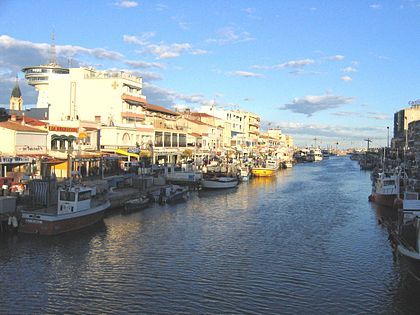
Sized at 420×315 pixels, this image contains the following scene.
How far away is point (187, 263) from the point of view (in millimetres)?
26234

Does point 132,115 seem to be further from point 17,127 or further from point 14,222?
point 14,222

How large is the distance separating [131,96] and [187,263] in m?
53.7

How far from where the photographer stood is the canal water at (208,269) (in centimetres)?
2033

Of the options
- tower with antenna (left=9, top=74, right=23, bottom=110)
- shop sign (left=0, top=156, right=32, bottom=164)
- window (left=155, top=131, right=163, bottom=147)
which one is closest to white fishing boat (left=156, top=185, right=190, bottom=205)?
shop sign (left=0, top=156, right=32, bottom=164)

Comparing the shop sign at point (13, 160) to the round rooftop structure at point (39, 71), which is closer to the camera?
the shop sign at point (13, 160)

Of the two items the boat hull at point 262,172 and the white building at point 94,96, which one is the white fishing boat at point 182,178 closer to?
the white building at point 94,96

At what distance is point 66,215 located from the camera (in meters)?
32.5

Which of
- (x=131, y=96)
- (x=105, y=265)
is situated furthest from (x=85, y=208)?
(x=131, y=96)

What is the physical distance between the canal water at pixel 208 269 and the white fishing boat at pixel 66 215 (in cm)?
82

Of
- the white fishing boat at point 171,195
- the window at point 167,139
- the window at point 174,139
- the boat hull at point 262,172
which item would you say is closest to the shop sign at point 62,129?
the white fishing boat at point 171,195

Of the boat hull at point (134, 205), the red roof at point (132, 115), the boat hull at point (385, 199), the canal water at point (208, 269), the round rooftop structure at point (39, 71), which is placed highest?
the round rooftop structure at point (39, 71)

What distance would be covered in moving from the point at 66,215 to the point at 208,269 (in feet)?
40.8

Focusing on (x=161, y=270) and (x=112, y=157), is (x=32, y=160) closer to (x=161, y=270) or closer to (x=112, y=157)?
(x=112, y=157)

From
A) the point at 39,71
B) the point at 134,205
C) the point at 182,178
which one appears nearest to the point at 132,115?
the point at 182,178
